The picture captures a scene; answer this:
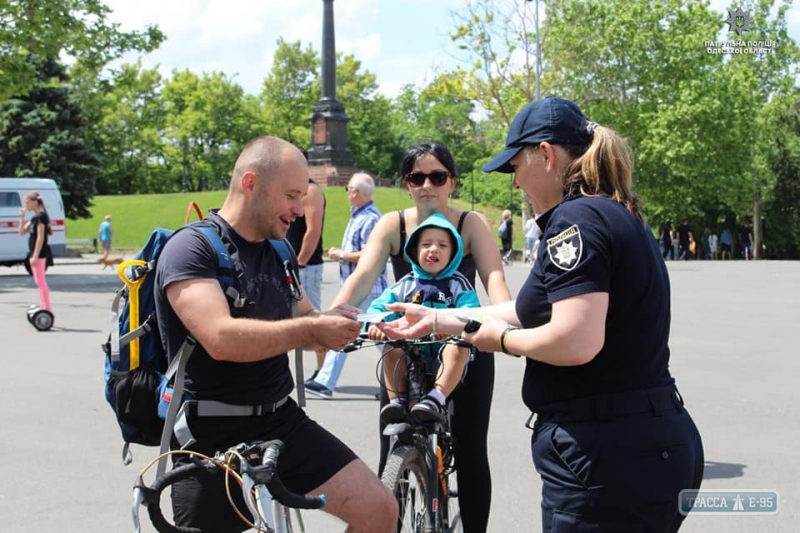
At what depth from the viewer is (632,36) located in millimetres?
51719

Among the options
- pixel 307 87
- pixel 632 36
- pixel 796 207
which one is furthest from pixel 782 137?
pixel 307 87

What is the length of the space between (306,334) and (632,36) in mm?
51945

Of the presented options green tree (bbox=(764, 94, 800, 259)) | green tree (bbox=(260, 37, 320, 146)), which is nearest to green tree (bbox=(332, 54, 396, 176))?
green tree (bbox=(260, 37, 320, 146))

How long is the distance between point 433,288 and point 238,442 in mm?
1413

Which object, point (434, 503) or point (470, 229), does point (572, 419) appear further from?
point (470, 229)

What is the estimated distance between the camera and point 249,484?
2607 mm

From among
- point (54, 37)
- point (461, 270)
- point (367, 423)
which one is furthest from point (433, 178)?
point (54, 37)

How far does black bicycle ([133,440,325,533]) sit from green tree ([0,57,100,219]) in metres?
44.1

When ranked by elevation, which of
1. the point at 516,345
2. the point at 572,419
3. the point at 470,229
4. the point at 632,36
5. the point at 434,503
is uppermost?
the point at 632,36

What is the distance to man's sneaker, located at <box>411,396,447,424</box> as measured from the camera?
13.2ft

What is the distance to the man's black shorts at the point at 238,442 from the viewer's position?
10.3 feet

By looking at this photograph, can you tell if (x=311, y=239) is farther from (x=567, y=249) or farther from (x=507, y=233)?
(x=507, y=233)

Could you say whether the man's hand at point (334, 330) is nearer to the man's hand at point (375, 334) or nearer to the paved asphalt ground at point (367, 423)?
the man's hand at point (375, 334)

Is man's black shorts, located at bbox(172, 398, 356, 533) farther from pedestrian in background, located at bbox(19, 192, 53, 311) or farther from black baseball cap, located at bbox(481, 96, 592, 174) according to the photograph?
pedestrian in background, located at bbox(19, 192, 53, 311)
